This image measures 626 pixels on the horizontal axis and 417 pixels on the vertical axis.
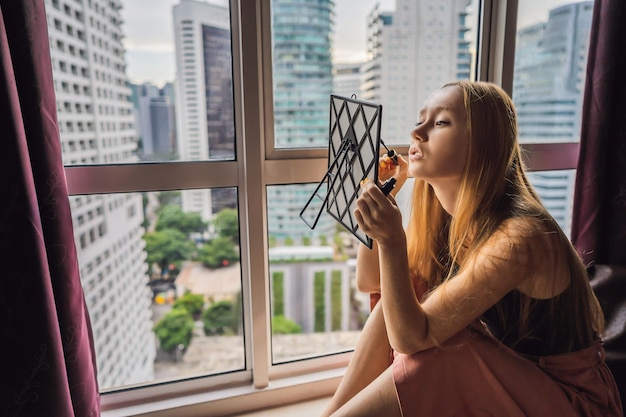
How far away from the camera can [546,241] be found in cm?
96

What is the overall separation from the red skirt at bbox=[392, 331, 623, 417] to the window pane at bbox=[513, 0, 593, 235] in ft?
3.18

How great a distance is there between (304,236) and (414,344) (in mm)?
659

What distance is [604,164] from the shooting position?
4.91 ft

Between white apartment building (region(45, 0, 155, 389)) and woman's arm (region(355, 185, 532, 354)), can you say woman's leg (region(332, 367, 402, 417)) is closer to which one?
woman's arm (region(355, 185, 532, 354))

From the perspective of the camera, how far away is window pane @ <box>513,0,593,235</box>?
162 cm

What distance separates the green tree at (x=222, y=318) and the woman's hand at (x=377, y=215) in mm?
711

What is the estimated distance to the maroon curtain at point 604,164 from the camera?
1408 mm

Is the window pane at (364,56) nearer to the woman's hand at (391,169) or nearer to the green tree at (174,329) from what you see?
the woman's hand at (391,169)

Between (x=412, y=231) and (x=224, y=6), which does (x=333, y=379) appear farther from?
(x=224, y=6)

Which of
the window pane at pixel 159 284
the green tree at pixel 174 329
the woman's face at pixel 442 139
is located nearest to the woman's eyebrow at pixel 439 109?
the woman's face at pixel 442 139

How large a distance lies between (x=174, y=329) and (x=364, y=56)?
103cm

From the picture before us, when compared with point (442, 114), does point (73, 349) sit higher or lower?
lower

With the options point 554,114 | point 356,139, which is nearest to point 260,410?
point 356,139

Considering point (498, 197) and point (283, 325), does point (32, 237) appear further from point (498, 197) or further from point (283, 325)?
point (498, 197)
